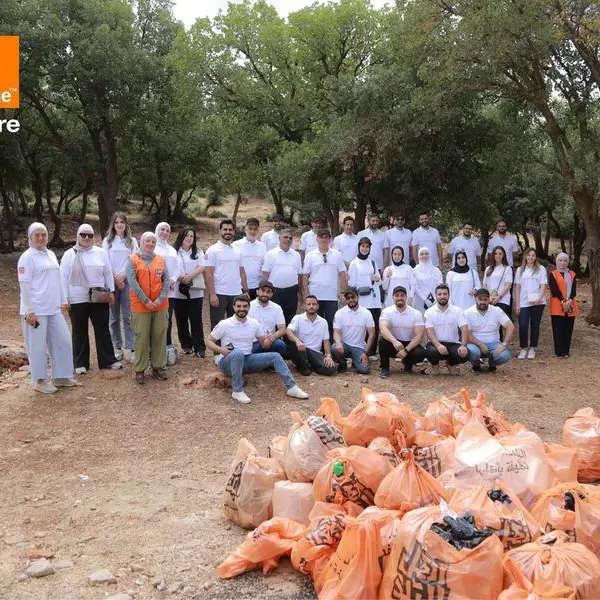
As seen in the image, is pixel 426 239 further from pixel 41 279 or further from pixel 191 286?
pixel 41 279

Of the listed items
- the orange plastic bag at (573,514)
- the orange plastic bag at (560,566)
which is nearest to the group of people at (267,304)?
the orange plastic bag at (573,514)

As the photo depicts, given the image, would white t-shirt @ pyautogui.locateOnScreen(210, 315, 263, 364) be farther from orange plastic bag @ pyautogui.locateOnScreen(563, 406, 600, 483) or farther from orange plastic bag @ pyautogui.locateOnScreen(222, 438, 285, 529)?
orange plastic bag @ pyautogui.locateOnScreen(563, 406, 600, 483)

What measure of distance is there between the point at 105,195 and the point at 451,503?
1692cm

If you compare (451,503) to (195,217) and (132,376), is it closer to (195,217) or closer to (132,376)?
(132,376)

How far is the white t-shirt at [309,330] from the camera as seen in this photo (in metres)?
7.83

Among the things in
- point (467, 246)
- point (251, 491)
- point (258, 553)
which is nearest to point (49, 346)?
point (251, 491)

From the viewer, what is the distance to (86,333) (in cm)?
765

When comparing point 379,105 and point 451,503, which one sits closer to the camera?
point 451,503

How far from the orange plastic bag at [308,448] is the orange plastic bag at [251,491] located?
12 cm

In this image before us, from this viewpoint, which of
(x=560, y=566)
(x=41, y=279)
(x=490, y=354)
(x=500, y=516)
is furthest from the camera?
(x=490, y=354)

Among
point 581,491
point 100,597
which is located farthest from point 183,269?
point 581,491

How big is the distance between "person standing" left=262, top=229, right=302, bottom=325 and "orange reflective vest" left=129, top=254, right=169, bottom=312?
1.77 m

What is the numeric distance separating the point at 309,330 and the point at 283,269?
1.05 meters

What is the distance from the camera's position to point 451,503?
3436mm
